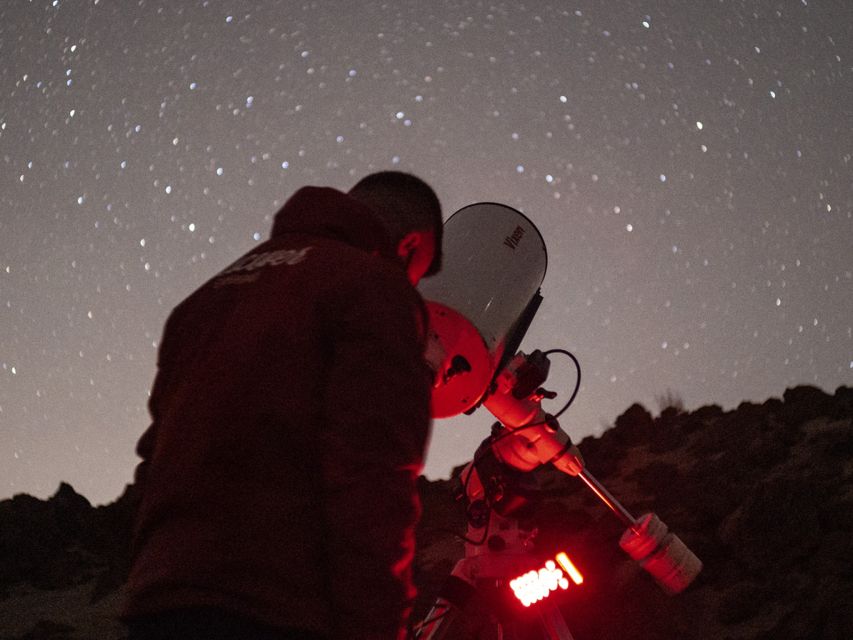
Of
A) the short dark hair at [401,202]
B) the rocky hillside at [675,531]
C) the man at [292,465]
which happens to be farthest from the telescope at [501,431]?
the man at [292,465]

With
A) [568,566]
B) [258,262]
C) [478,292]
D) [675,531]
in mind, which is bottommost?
[675,531]

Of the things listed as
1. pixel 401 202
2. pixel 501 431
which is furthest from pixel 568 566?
pixel 401 202

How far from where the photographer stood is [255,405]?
112 cm

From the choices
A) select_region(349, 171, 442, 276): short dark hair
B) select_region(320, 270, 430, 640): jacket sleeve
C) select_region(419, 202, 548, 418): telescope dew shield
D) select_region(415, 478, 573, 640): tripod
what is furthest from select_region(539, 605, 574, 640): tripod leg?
select_region(320, 270, 430, 640): jacket sleeve

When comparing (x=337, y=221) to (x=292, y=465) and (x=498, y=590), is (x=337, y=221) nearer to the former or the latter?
(x=292, y=465)

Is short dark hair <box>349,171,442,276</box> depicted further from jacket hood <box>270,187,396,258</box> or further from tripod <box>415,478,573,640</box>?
tripod <box>415,478,573,640</box>

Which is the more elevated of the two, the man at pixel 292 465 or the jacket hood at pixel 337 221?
the jacket hood at pixel 337 221

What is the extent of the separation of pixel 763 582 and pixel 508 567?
390 cm

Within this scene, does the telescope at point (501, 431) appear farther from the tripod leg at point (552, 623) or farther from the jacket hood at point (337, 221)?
the jacket hood at point (337, 221)

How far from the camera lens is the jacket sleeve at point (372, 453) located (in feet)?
3.42

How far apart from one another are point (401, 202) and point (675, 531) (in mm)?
6063

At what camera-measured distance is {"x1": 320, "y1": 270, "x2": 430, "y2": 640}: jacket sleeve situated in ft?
3.42

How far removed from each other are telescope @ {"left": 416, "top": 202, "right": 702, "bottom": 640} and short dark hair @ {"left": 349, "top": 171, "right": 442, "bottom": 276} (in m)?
0.75

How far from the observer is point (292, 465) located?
110 centimetres
